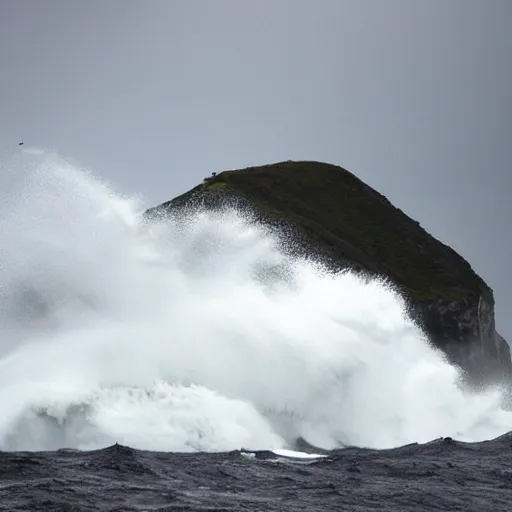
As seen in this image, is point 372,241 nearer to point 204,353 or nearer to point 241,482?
point 204,353

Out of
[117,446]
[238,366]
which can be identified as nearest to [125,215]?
[238,366]

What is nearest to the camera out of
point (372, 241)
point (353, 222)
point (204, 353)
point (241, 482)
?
point (241, 482)

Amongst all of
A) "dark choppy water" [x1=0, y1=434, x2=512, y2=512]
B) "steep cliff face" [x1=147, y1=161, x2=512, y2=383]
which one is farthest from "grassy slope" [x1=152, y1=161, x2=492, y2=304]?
"dark choppy water" [x1=0, y1=434, x2=512, y2=512]

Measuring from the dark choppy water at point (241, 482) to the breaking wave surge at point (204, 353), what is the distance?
5687mm

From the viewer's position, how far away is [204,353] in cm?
5012

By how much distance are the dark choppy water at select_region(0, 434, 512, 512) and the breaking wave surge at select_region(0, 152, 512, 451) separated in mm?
5687

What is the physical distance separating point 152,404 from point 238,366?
910 centimetres

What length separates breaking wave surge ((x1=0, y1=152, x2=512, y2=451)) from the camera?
4116cm

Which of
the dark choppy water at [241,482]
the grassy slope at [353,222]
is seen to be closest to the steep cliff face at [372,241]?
the grassy slope at [353,222]

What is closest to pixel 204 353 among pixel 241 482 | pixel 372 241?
pixel 241 482

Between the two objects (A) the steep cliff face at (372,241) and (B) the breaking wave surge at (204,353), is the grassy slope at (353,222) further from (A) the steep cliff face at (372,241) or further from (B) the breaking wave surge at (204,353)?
(B) the breaking wave surge at (204,353)

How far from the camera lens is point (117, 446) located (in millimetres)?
33750

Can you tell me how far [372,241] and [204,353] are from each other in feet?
188

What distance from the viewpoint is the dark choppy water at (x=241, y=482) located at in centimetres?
2444
